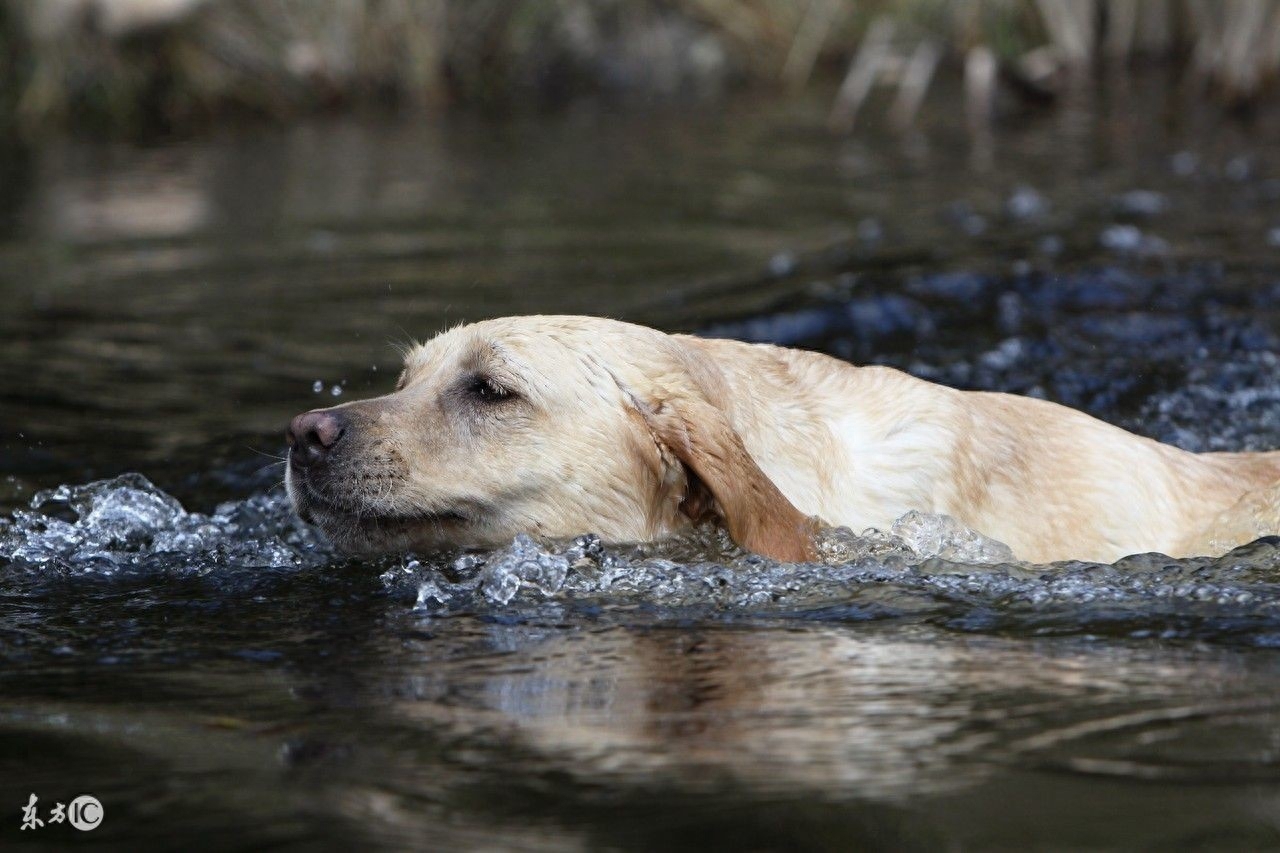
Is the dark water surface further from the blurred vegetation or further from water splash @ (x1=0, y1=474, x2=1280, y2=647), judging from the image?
the blurred vegetation

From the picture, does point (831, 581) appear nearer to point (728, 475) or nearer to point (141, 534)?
point (728, 475)

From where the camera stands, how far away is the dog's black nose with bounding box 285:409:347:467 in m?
4.65

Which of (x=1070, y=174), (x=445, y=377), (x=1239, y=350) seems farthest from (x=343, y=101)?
(x=445, y=377)

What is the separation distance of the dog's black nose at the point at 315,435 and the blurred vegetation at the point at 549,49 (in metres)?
11.0

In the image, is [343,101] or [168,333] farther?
[343,101]

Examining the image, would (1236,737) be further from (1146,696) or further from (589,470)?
(589,470)

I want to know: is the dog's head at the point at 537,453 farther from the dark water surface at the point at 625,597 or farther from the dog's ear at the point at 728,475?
the dark water surface at the point at 625,597

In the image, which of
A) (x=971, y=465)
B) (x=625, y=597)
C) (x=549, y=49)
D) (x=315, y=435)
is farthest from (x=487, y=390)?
(x=549, y=49)

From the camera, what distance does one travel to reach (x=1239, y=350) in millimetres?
7684

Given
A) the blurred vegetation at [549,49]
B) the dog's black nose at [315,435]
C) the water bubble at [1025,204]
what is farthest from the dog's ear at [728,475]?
the blurred vegetation at [549,49]

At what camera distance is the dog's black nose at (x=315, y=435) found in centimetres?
465

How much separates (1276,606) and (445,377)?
2306 millimetres

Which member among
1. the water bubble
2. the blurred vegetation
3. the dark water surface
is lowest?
the dark water surface

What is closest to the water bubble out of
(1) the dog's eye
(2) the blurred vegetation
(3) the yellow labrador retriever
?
(2) the blurred vegetation
